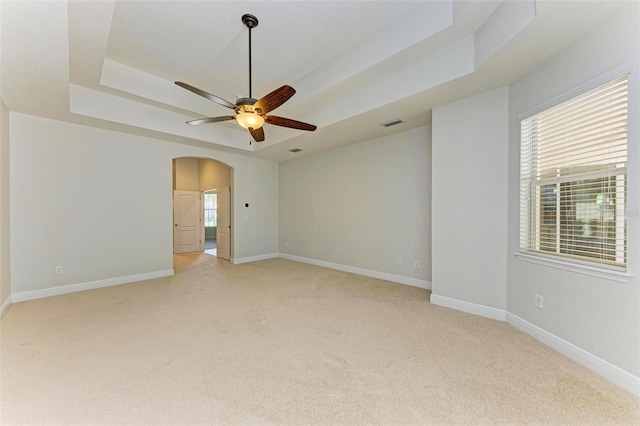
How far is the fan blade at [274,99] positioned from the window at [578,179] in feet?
8.40

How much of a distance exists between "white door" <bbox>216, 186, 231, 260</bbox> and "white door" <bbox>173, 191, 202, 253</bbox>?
1.72 meters

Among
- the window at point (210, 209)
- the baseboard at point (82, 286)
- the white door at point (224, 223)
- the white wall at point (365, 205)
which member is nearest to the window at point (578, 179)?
the white wall at point (365, 205)

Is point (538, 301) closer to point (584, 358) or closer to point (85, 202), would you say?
point (584, 358)

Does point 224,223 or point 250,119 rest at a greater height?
point 250,119

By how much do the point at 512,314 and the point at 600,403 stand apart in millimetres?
1266

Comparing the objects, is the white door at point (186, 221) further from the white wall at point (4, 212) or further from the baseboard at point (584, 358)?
the baseboard at point (584, 358)

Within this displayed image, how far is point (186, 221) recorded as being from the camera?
27.7ft

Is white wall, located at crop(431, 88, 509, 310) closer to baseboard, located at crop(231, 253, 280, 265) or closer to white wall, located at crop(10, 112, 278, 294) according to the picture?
baseboard, located at crop(231, 253, 280, 265)

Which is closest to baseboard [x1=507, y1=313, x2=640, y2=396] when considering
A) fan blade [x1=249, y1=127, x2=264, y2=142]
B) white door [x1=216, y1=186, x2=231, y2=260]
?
fan blade [x1=249, y1=127, x2=264, y2=142]

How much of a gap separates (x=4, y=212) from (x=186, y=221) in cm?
492

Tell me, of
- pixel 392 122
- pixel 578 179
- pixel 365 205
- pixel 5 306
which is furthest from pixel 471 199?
pixel 5 306

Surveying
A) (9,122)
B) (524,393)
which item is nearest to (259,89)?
(9,122)

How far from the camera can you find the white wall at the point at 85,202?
12.7ft

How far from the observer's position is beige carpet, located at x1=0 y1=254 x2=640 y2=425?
1691mm
